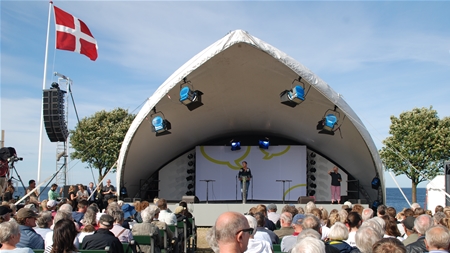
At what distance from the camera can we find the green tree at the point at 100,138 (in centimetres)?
2591

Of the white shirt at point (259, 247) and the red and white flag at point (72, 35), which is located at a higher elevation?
the red and white flag at point (72, 35)

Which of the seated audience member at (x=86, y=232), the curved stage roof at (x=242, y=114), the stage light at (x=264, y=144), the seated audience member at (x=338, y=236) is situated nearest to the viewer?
→ the seated audience member at (x=338, y=236)

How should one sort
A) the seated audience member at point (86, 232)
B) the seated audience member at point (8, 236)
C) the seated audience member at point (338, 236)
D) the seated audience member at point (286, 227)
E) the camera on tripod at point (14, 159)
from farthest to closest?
the camera on tripod at point (14, 159)
the seated audience member at point (286, 227)
the seated audience member at point (86, 232)
the seated audience member at point (338, 236)
the seated audience member at point (8, 236)

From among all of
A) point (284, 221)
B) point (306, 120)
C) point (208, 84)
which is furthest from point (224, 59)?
point (284, 221)

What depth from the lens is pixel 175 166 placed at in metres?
15.5

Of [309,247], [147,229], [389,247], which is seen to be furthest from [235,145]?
[309,247]

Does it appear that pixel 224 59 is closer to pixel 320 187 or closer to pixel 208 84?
pixel 208 84

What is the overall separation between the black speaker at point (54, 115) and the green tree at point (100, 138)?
14270 mm

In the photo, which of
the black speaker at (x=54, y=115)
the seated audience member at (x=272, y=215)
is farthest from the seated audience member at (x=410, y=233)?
the black speaker at (x=54, y=115)

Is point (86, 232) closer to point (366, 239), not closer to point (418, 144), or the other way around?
point (366, 239)

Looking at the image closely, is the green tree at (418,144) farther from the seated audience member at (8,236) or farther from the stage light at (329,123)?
the seated audience member at (8,236)

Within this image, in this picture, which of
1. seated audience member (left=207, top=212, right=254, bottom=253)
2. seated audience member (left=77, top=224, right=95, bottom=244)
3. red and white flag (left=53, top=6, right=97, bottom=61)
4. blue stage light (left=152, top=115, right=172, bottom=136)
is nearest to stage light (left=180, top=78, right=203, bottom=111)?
blue stage light (left=152, top=115, right=172, bottom=136)

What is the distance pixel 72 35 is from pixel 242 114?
533cm

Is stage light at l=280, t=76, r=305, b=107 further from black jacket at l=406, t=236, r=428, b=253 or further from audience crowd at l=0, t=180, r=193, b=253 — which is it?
black jacket at l=406, t=236, r=428, b=253
